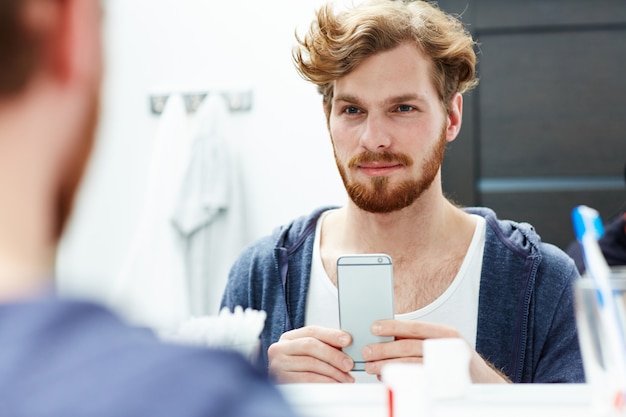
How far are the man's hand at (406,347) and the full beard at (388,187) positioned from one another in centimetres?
36

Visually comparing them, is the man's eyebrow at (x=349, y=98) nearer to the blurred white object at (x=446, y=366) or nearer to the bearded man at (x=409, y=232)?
the bearded man at (x=409, y=232)

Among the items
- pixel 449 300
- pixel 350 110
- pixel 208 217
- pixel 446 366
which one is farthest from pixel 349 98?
pixel 208 217

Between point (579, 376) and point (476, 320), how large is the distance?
0.59ft

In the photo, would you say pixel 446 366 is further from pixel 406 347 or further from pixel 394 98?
pixel 394 98

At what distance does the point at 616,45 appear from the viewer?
1833 millimetres

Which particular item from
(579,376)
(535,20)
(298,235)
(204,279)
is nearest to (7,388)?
(579,376)

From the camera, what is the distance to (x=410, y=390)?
1.91 feet

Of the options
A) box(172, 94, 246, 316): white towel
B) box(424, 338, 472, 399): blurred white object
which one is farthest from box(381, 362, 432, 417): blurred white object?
box(172, 94, 246, 316): white towel

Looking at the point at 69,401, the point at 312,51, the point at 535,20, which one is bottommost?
the point at 69,401

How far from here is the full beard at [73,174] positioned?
0.25 meters

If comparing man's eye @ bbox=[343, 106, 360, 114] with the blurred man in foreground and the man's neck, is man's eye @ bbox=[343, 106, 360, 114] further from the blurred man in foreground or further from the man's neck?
the blurred man in foreground

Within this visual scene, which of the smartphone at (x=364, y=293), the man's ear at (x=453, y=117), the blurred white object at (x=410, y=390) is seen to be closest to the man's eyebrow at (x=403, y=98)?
the man's ear at (x=453, y=117)

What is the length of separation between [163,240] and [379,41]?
2.91 ft

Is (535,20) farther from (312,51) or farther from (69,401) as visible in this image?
(69,401)
